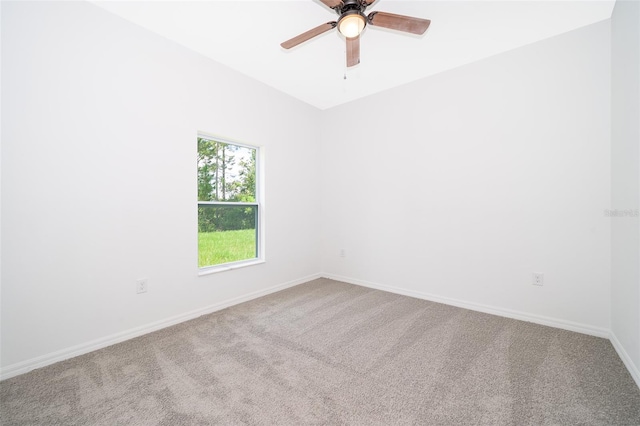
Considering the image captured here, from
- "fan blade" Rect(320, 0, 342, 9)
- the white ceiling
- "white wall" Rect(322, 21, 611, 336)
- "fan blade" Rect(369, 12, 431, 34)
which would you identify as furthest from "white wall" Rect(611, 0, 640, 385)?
"fan blade" Rect(320, 0, 342, 9)

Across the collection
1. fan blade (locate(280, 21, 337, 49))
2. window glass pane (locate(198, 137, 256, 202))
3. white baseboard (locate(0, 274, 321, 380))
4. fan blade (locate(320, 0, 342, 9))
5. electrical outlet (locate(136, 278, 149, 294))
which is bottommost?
white baseboard (locate(0, 274, 321, 380))

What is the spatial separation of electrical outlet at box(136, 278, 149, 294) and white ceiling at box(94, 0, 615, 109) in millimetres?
2219

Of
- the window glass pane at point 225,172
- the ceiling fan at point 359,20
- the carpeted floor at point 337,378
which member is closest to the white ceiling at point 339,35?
the ceiling fan at point 359,20

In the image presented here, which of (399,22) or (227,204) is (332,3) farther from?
(227,204)

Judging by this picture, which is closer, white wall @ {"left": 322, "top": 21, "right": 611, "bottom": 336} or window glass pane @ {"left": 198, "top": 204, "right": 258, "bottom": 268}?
white wall @ {"left": 322, "top": 21, "right": 611, "bottom": 336}

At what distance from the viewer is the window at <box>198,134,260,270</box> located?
2.91 metres

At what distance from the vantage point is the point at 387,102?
354cm

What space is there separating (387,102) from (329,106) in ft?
3.13

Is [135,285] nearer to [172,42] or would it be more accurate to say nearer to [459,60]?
[172,42]

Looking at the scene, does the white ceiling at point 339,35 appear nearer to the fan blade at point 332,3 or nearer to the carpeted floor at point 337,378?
the fan blade at point 332,3

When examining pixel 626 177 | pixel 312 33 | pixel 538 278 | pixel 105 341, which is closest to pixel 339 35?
pixel 312 33

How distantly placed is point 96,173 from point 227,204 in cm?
124

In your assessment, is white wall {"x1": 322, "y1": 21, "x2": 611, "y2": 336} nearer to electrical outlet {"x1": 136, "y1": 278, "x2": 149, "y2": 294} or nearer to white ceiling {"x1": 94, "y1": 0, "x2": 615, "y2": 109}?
white ceiling {"x1": 94, "y1": 0, "x2": 615, "y2": 109}

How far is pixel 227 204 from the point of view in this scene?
122 inches
